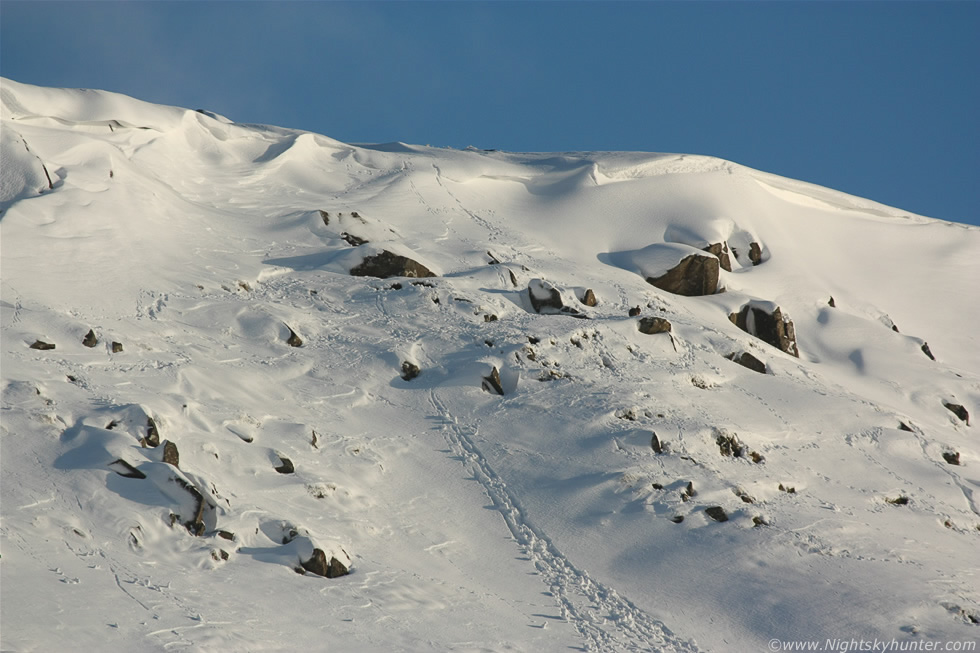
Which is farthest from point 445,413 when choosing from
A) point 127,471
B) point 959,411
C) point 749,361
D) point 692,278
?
point 959,411

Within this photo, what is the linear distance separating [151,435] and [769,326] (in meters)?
13.3

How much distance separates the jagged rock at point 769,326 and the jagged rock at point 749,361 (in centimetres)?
218

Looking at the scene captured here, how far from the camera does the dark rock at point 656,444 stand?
13773 millimetres

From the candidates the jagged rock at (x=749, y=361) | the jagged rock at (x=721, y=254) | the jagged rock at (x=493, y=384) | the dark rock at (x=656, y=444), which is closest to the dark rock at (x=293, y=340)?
the jagged rock at (x=493, y=384)

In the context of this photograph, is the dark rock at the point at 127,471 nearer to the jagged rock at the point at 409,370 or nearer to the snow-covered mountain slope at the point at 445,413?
the snow-covered mountain slope at the point at 445,413

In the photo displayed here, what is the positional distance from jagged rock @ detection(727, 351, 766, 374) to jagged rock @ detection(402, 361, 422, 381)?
6.11 m

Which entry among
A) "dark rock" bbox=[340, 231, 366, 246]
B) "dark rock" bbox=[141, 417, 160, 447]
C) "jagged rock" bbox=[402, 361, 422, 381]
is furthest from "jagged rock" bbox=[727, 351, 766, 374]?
"dark rock" bbox=[141, 417, 160, 447]

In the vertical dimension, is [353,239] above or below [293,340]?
above

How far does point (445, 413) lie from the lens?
14.6 m

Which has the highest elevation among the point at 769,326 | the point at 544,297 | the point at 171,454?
the point at 769,326

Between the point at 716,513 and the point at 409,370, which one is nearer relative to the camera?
the point at 716,513

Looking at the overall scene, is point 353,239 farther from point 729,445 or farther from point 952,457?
point 952,457

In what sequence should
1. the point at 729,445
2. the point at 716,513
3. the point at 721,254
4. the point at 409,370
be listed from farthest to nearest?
the point at 721,254 < the point at 409,370 < the point at 729,445 < the point at 716,513

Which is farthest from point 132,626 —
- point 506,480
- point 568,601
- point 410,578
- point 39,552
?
point 506,480
